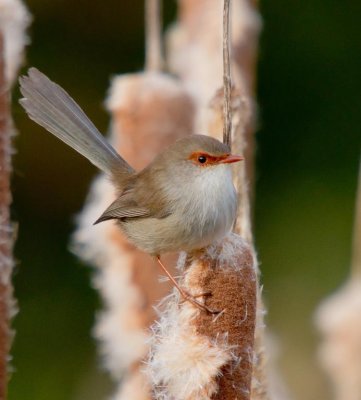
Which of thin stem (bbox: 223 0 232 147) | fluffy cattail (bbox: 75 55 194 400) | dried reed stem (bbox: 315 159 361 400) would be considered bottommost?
dried reed stem (bbox: 315 159 361 400)

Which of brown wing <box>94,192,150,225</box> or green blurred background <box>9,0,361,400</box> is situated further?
green blurred background <box>9,0,361,400</box>

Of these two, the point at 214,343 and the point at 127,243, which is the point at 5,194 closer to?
the point at 214,343

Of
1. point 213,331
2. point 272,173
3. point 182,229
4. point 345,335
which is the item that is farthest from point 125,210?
point 272,173

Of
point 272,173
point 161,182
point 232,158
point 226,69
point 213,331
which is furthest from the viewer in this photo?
point 272,173

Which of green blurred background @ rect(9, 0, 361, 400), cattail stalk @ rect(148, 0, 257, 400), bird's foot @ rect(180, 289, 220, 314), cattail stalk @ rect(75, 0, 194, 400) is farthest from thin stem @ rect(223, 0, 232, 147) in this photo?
green blurred background @ rect(9, 0, 361, 400)

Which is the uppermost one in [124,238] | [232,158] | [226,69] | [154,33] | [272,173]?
[154,33]

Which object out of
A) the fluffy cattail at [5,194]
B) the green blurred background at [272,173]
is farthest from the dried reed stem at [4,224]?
the green blurred background at [272,173]

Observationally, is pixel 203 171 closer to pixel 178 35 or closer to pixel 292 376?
pixel 178 35

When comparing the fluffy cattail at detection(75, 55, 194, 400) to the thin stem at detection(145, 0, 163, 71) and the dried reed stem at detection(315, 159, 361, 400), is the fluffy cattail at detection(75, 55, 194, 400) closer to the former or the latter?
the thin stem at detection(145, 0, 163, 71)

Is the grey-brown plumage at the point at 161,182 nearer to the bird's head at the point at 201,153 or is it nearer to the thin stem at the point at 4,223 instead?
the bird's head at the point at 201,153
